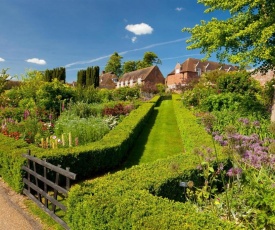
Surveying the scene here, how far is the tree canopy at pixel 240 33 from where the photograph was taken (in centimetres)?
925

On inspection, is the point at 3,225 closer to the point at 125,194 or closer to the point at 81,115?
the point at 125,194

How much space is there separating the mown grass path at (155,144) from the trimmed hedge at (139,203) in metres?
3.60

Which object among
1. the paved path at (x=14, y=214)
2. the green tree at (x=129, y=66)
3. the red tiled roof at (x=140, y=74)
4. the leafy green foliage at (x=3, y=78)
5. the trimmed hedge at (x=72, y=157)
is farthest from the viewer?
the green tree at (x=129, y=66)

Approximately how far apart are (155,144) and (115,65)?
6965cm

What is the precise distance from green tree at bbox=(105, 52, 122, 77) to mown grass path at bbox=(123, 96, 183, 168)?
6416 cm

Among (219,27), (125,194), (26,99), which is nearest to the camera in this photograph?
(125,194)

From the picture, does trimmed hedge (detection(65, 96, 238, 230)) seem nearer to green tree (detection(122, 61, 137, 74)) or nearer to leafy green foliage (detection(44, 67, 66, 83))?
leafy green foliage (detection(44, 67, 66, 83))

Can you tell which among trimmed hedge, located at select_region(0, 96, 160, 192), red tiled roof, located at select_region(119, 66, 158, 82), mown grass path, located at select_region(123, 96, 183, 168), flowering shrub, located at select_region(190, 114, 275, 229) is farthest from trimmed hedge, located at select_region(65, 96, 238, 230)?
red tiled roof, located at select_region(119, 66, 158, 82)

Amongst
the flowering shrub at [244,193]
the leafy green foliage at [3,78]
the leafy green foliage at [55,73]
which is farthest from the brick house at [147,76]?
the flowering shrub at [244,193]

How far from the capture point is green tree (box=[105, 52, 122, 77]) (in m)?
77.6

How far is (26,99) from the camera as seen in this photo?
1708 cm

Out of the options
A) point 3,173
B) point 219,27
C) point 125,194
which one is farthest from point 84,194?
point 219,27

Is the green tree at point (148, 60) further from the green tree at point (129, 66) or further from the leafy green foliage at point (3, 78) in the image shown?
the leafy green foliage at point (3, 78)

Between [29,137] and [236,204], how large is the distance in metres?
7.97
